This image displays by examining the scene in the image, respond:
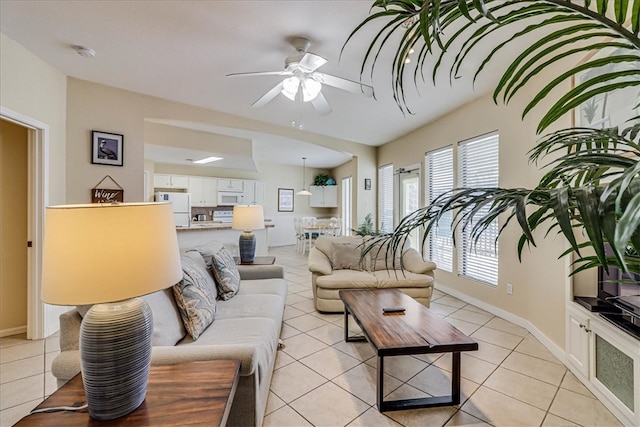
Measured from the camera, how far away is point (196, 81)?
323cm

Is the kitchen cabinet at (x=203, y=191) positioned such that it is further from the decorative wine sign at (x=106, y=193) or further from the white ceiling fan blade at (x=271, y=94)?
the white ceiling fan blade at (x=271, y=94)

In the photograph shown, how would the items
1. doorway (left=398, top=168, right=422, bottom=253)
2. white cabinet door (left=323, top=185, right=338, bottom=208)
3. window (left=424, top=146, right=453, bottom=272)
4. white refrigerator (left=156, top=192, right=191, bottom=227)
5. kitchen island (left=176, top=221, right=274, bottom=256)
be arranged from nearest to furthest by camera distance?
1. window (left=424, top=146, right=453, bottom=272)
2. kitchen island (left=176, top=221, right=274, bottom=256)
3. doorway (left=398, top=168, right=422, bottom=253)
4. white refrigerator (left=156, top=192, right=191, bottom=227)
5. white cabinet door (left=323, top=185, right=338, bottom=208)

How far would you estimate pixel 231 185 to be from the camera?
26.3 ft

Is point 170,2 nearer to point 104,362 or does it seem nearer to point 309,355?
point 104,362

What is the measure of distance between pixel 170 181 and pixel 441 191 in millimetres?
6069

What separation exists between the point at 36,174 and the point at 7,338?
1.62 m

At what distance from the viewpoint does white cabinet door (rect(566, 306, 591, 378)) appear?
2062 mm

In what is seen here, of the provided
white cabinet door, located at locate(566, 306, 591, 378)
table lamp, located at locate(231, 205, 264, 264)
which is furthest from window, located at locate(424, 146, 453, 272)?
table lamp, located at locate(231, 205, 264, 264)

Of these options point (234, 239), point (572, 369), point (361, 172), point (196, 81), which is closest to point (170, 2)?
point (196, 81)

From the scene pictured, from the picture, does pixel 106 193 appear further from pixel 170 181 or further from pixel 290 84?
pixel 170 181

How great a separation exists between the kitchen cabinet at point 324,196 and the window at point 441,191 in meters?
5.03

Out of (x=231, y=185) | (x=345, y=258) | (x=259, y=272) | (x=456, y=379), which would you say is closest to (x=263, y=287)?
(x=259, y=272)

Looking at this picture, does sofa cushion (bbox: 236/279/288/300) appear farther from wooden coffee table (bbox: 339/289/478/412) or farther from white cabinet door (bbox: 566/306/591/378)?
white cabinet door (bbox: 566/306/591/378)

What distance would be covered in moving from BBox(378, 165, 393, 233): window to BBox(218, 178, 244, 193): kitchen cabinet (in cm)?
395
